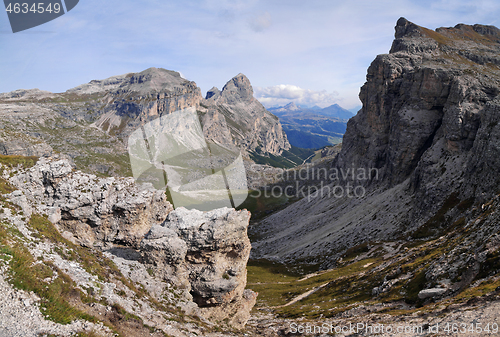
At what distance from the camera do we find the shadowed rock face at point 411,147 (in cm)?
7131

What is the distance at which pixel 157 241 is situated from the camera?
2550 centimetres

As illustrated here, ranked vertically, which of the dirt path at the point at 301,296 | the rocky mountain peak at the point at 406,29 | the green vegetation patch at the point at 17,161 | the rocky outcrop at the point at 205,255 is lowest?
the dirt path at the point at 301,296

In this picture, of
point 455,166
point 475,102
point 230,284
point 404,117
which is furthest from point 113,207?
point 404,117

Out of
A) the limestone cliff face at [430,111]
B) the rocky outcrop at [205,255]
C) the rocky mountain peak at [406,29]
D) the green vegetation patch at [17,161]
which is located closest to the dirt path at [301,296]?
the rocky outcrop at [205,255]

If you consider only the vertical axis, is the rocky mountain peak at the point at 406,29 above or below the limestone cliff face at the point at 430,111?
above

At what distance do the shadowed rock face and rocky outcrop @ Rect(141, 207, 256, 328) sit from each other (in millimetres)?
59055

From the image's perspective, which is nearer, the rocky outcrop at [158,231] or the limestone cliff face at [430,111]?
the rocky outcrop at [158,231]

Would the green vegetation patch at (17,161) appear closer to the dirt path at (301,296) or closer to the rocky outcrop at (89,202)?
the rocky outcrop at (89,202)

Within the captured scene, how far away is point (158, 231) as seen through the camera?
2641 cm

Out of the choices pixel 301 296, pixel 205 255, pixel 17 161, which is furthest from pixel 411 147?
pixel 17 161

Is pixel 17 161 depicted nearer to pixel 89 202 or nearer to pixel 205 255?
pixel 89 202

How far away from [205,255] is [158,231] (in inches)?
204

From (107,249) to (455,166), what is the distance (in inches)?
3400

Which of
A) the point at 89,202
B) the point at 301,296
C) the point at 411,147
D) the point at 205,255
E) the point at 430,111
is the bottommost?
the point at 301,296
